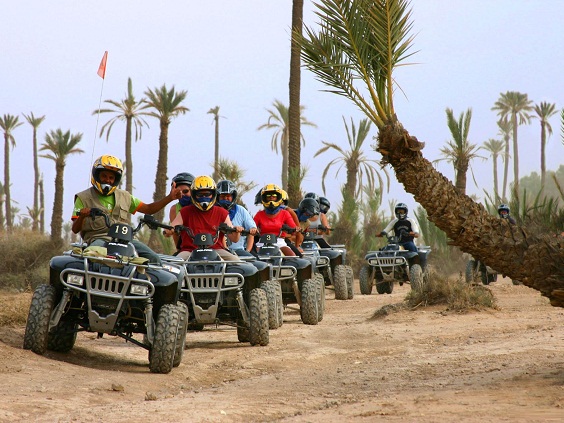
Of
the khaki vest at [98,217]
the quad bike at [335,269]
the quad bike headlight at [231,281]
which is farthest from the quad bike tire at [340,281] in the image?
the khaki vest at [98,217]

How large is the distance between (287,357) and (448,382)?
9.13ft

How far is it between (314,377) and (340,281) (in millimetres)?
10951

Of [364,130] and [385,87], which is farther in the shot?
[364,130]

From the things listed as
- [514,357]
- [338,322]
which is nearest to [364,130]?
[338,322]

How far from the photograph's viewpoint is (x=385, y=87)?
33.0ft

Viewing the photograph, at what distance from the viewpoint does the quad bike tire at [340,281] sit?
19609mm

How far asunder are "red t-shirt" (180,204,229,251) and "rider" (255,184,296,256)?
3656 mm

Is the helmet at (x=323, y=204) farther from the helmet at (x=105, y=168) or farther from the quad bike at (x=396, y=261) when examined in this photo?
the helmet at (x=105, y=168)

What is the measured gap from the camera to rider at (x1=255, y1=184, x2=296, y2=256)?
14719 millimetres

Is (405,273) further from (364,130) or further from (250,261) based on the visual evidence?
(364,130)

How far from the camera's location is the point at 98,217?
923 cm

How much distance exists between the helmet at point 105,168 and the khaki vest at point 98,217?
104 mm

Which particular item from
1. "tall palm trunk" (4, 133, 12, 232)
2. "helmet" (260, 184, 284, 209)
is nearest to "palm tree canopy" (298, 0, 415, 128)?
"helmet" (260, 184, 284, 209)

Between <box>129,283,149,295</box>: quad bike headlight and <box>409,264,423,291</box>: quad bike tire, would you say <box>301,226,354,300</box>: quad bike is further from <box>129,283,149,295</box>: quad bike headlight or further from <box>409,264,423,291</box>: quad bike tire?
<box>129,283,149,295</box>: quad bike headlight
